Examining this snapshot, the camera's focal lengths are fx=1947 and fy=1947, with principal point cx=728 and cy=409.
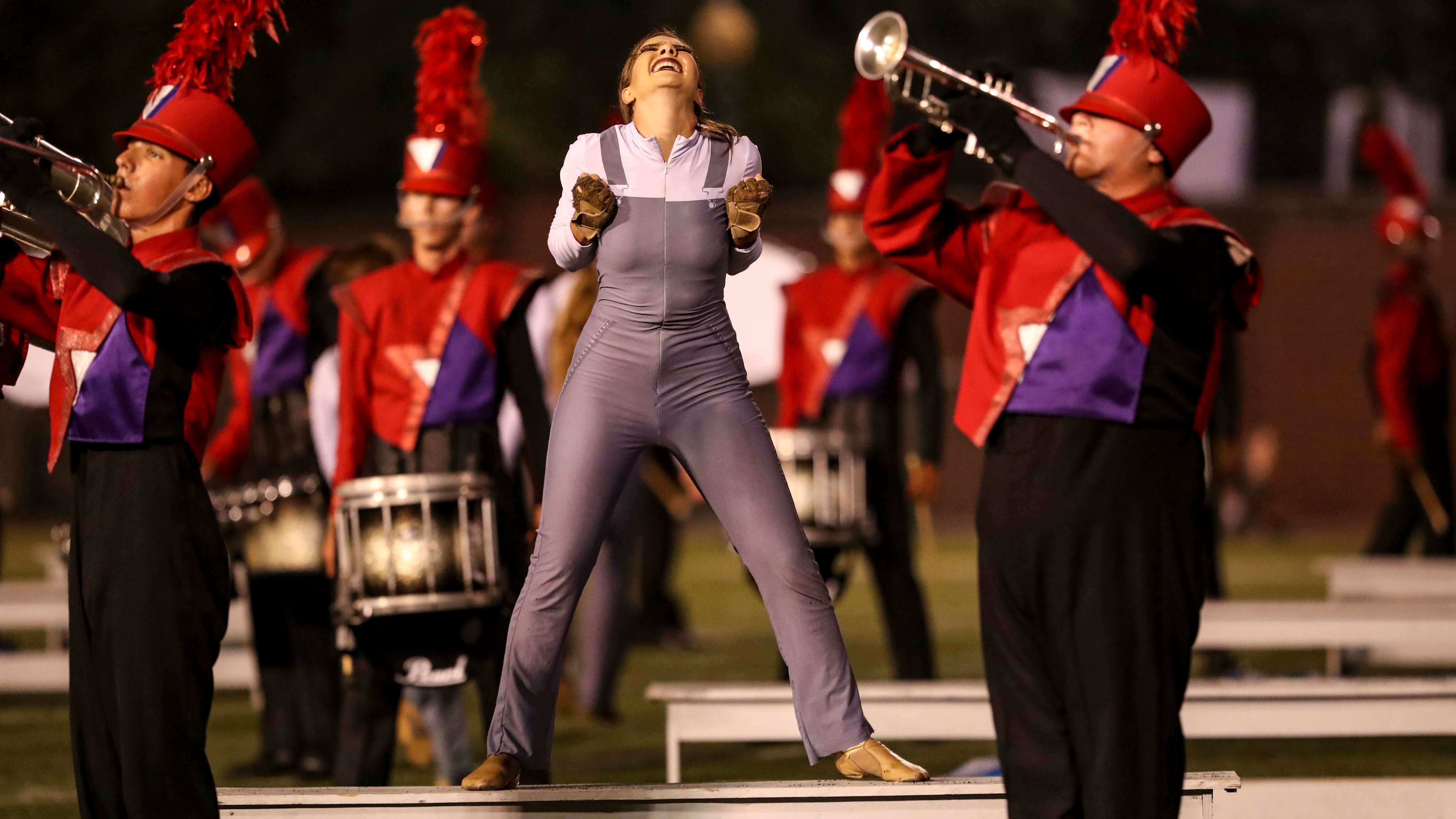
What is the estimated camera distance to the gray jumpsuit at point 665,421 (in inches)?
174

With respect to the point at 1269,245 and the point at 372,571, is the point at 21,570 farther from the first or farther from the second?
the point at 1269,245

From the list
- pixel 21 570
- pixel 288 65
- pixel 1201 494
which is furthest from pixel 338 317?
pixel 288 65

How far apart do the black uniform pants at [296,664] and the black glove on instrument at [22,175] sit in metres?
3.17

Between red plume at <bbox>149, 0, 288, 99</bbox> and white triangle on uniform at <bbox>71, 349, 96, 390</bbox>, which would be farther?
red plume at <bbox>149, 0, 288, 99</bbox>

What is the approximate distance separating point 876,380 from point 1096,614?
163 inches

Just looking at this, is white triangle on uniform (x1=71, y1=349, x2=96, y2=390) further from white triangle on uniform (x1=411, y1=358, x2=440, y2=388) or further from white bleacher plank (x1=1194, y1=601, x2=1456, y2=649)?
white bleacher plank (x1=1194, y1=601, x2=1456, y2=649)

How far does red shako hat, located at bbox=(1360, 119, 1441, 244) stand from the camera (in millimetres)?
11938

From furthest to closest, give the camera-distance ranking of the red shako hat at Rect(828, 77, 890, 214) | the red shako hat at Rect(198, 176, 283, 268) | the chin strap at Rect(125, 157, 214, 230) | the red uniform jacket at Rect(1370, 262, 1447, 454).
→ the red uniform jacket at Rect(1370, 262, 1447, 454) < the red shako hat at Rect(828, 77, 890, 214) < the red shako hat at Rect(198, 176, 283, 268) < the chin strap at Rect(125, 157, 214, 230)

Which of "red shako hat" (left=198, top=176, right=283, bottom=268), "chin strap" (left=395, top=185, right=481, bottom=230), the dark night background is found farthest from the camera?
the dark night background

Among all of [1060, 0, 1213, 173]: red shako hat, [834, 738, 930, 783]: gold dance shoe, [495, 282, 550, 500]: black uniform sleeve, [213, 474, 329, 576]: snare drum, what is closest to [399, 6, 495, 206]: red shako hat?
[495, 282, 550, 500]: black uniform sleeve

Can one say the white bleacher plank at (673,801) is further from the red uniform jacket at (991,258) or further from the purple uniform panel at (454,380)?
the purple uniform panel at (454,380)

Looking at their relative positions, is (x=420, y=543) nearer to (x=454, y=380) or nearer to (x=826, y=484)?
(x=454, y=380)

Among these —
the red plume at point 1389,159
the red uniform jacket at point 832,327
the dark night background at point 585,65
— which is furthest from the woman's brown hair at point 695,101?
the dark night background at point 585,65

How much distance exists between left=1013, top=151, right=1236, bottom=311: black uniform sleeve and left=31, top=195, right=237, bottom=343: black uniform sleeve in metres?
1.79
